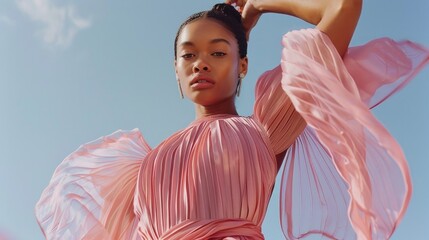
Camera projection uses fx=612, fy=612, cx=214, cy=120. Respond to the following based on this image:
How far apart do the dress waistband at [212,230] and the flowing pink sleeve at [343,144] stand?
7.9 inches

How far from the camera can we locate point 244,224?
1.77 metres

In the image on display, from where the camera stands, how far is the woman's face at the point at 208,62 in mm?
2078

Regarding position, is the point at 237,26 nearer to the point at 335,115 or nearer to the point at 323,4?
the point at 323,4

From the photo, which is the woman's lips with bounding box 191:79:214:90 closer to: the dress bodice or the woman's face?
the woman's face

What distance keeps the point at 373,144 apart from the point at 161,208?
0.69 m

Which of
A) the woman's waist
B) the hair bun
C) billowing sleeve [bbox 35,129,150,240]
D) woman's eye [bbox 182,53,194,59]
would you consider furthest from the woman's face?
the woman's waist

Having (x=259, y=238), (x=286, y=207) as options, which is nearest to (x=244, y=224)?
(x=259, y=238)

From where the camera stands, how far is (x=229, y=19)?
221 centimetres

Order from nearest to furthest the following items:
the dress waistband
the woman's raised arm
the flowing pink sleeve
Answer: the flowing pink sleeve → the dress waistband → the woman's raised arm

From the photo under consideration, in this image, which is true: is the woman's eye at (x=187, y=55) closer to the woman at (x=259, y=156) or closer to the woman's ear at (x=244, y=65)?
the woman at (x=259, y=156)

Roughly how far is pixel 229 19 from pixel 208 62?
0.75 feet

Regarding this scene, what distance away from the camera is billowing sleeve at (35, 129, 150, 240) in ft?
7.45

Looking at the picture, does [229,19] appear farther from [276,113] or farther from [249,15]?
[276,113]

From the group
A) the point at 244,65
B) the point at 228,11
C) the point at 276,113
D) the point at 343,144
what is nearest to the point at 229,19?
the point at 228,11
